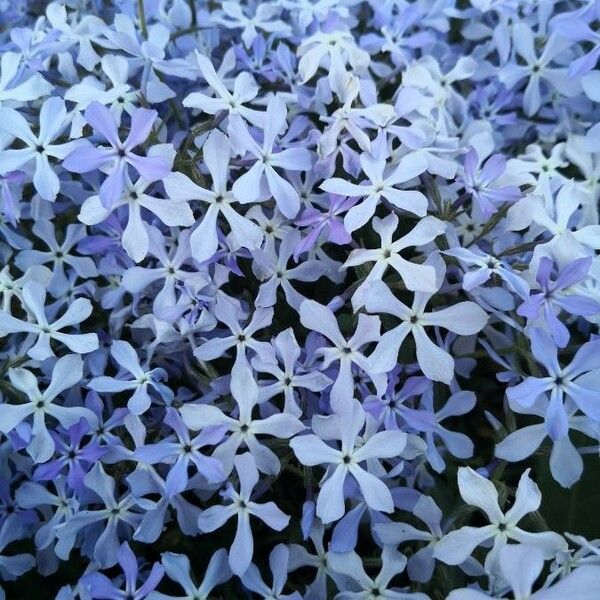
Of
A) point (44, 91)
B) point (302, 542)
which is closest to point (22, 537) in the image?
point (302, 542)

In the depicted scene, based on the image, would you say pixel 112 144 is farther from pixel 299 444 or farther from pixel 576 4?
pixel 576 4

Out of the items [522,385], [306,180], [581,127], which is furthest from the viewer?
[581,127]

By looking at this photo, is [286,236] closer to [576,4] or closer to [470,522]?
[470,522]

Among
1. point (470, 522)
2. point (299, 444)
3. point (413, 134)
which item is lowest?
point (470, 522)

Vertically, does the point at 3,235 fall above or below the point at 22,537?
above

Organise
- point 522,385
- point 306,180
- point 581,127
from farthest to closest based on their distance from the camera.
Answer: point 581,127 < point 306,180 < point 522,385

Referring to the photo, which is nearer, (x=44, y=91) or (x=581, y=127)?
(x=44, y=91)
